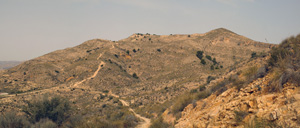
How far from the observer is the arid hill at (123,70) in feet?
127

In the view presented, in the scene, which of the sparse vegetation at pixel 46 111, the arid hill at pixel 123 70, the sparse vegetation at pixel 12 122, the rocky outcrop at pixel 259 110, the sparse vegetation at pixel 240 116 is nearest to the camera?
the rocky outcrop at pixel 259 110

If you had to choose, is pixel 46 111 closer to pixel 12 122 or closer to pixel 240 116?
pixel 12 122

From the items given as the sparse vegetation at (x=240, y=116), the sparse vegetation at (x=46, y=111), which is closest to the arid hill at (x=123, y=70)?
the sparse vegetation at (x=46, y=111)

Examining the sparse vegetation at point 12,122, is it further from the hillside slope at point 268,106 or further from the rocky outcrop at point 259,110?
the rocky outcrop at point 259,110

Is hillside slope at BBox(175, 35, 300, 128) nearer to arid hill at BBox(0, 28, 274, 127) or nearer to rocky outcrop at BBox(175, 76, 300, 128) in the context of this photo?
rocky outcrop at BBox(175, 76, 300, 128)

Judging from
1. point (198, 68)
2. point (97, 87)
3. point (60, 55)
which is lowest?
point (97, 87)

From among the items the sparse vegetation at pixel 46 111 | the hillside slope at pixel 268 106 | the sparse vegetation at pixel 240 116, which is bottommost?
the sparse vegetation at pixel 46 111

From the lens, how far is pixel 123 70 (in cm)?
6247

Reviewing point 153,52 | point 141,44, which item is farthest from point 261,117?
point 141,44

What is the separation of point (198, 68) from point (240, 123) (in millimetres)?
45664

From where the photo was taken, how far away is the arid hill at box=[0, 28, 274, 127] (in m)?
38.7

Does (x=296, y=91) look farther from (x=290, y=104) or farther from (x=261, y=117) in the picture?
(x=261, y=117)

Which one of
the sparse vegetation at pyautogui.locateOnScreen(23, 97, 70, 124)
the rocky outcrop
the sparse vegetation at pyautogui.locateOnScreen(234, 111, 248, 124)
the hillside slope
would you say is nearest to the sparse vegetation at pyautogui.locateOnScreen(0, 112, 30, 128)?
the sparse vegetation at pyautogui.locateOnScreen(23, 97, 70, 124)

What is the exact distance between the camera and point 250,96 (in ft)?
26.5
